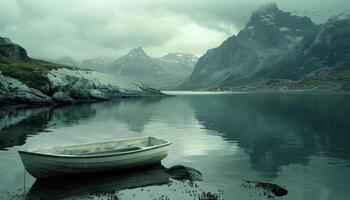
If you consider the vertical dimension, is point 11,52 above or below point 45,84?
above

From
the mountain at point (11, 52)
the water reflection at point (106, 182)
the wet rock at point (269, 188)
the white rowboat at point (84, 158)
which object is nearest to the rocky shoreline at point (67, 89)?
the mountain at point (11, 52)

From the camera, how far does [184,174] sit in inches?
1294

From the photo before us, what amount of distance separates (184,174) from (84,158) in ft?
26.8

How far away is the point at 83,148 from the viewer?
35062 mm

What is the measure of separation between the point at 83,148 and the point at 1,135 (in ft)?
82.7

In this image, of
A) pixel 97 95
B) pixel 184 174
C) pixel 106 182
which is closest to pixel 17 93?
pixel 97 95

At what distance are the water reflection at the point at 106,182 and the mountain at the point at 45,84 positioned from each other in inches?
3247

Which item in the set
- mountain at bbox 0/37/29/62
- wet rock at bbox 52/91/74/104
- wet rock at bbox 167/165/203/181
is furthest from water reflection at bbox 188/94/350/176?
mountain at bbox 0/37/29/62

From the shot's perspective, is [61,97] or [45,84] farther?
[61,97]

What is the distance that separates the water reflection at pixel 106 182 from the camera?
2777cm

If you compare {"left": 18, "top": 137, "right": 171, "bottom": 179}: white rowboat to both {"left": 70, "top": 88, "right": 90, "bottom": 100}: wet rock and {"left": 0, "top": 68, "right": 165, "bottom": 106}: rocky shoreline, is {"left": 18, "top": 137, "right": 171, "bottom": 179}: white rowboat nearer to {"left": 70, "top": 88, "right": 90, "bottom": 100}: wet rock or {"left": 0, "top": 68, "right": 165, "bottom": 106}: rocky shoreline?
{"left": 0, "top": 68, "right": 165, "bottom": 106}: rocky shoreline

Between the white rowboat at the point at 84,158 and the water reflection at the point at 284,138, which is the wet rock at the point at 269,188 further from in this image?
the white rowboat at the point at 84,158

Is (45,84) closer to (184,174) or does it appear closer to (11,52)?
(11,52)

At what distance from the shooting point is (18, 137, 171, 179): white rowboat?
29500mm
